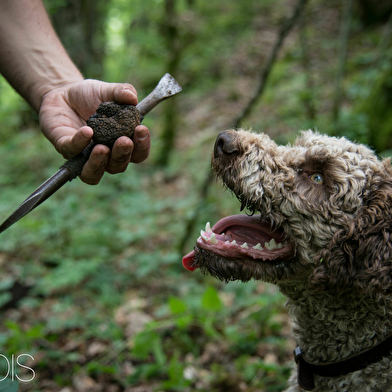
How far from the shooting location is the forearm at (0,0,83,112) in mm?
2467

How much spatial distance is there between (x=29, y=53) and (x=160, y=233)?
4277 millimetres

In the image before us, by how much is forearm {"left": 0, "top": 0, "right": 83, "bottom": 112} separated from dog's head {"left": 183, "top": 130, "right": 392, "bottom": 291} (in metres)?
1.35

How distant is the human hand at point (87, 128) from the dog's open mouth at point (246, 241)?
73 cm

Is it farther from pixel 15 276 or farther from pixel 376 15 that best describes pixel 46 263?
pixel 376 15

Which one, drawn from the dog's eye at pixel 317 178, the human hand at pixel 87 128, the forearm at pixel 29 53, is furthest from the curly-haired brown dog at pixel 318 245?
the forearm at pixel 29 53

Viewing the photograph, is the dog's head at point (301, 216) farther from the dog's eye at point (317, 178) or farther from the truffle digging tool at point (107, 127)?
the truffle digging tool at point (107, 127)

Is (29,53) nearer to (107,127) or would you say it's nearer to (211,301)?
(107,127)

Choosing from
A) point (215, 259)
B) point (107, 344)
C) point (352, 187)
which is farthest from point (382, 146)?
point (107, 344)

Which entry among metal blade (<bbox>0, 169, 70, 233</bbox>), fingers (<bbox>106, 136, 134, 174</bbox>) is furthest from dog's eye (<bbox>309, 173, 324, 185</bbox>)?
metal blade (<bbox>0, 169, 70, 233</bbox>)

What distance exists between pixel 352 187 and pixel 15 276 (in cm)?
453

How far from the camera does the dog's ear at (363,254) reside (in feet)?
6.26

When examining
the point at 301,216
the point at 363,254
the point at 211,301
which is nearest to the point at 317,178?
the point at 301,216

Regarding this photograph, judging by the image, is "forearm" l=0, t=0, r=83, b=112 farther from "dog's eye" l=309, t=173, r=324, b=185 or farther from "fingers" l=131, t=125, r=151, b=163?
"dog's eye" l=309, t=173, r=324, b=185

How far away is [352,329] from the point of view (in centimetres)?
219
